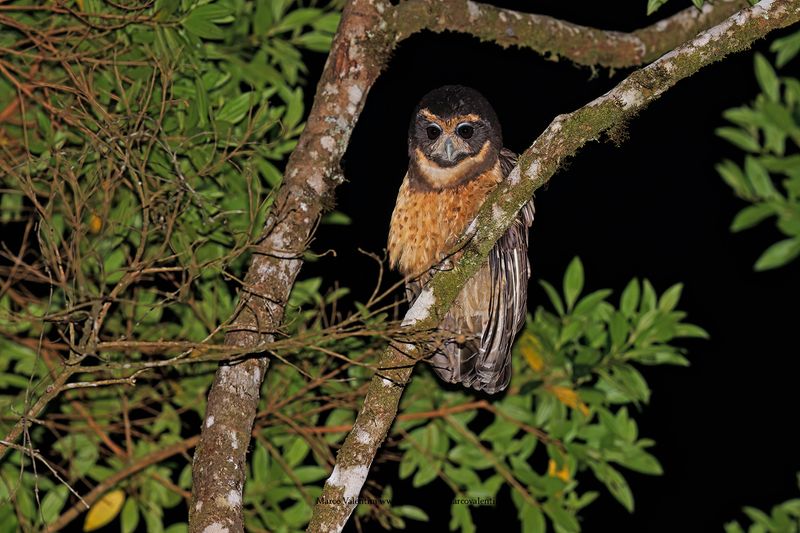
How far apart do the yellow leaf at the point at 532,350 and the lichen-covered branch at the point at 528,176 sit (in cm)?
142

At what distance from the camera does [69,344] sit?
2486mm

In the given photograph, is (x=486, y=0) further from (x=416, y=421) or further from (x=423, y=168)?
(x=416, y=421)

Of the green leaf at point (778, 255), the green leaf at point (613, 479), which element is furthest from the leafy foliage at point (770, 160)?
the green leaf at point (613, 479)

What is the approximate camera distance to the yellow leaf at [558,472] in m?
4.11

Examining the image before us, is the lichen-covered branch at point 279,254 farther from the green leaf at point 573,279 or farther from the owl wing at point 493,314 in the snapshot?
the green leaf at point 573,279

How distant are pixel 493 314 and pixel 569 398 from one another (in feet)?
2.23

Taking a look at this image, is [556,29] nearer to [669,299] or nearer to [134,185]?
[669,299]

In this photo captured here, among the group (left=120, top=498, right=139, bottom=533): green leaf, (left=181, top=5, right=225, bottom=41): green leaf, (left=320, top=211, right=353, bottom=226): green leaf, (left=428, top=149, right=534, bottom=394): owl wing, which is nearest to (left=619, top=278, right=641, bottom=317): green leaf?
(left=428, top=149, right=534, bottom=394): owl wing

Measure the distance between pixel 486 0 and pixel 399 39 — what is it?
2735 mm

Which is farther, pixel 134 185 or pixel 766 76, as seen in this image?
pixel 766 76

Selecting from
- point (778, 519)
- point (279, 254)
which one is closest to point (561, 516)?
point (778, 519)

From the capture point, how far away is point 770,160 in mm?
4379

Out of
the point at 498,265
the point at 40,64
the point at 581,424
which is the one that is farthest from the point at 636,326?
the point at 40,64

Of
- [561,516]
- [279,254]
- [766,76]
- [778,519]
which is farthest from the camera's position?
[778,519]
